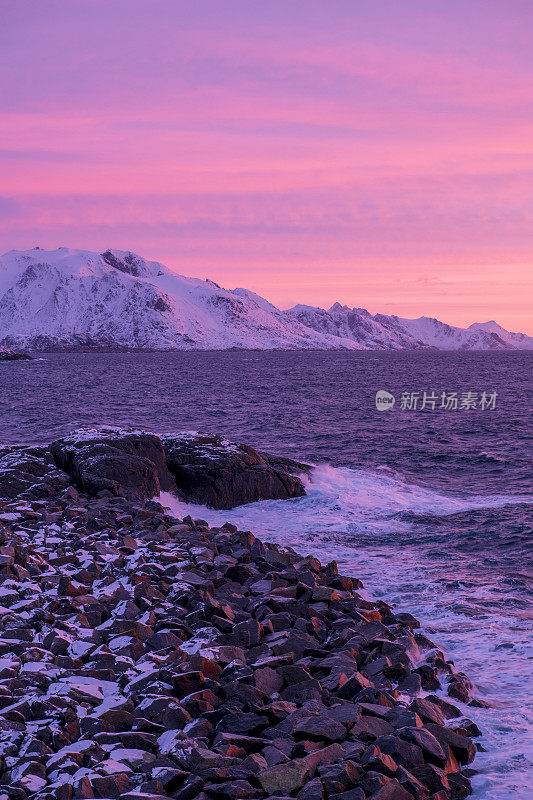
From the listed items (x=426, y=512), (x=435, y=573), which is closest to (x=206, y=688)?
(x=435, y=573)

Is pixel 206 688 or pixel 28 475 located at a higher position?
pixel 28 475

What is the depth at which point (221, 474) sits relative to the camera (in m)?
22.8

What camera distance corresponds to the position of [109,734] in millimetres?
7082

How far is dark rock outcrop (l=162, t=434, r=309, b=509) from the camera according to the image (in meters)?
22.6

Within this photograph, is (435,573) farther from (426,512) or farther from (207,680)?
(207,680)

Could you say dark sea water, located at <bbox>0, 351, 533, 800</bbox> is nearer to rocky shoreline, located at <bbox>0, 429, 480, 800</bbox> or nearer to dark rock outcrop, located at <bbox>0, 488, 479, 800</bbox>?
rocky shoreline, located at <bbox>0, 429, 480, 800</bbox>

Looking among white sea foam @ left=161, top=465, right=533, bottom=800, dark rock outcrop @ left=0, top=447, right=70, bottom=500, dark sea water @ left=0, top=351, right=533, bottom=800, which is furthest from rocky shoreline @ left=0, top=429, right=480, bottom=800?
dark rock outcrop @ left=0, top=447, right=70, bottom=500

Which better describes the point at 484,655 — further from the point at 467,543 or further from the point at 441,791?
the point at 467,543

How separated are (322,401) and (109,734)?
6016cm

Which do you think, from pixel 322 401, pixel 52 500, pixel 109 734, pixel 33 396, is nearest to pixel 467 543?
pixel 52 500

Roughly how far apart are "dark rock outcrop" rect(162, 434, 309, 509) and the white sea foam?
19.7 inches

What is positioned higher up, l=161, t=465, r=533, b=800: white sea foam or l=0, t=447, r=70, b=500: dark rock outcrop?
l=0, t=447, r=70, b=500: dark rock outcrop

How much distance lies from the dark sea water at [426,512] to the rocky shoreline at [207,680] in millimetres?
826

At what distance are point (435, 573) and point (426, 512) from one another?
22.2 feet
